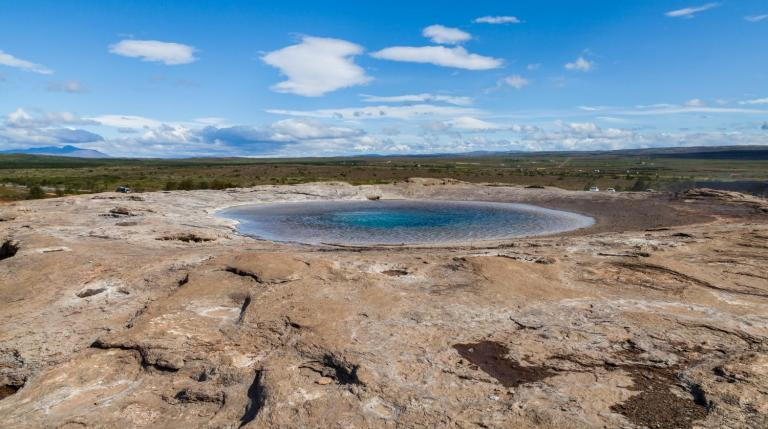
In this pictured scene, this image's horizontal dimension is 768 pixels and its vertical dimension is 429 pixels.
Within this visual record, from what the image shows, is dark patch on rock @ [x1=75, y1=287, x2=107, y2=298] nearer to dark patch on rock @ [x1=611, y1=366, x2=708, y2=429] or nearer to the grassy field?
dark patch on rock @ [x1=611, y1=366, x2=708, y2=429]

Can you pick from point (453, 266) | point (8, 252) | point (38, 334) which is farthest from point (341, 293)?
point (8, 252)

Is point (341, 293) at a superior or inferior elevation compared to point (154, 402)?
superior

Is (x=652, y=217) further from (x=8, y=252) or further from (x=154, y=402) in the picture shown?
(x=8, y=252)

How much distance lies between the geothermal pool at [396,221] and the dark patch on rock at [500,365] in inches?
632

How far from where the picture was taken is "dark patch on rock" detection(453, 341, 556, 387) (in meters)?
7.61

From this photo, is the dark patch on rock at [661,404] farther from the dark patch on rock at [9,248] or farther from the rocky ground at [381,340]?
the dark patch on rock at [9,248]

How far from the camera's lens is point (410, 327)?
945cm

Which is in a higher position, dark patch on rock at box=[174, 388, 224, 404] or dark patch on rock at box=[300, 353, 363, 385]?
dark patch on rock at box=[300, 353, 363, 385]

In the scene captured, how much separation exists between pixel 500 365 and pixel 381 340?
228 cm

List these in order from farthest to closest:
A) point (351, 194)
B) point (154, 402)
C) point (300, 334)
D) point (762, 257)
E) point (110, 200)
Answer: point (351, 194) < point (110, 200) < point (762, 257) < point (300, 334) < point (154, 402)

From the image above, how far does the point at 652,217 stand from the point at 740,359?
90.5 ft

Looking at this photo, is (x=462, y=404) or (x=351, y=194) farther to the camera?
(x=351, y=194)

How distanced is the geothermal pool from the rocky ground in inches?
412

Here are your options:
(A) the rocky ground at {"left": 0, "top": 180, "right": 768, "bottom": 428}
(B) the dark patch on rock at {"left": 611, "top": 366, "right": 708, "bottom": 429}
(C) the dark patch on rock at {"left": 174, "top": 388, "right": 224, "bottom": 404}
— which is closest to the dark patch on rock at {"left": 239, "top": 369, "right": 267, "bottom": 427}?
(A) the rocky ground at {"left": 0, "top": 180, "right": 768, "bottom": 428}
